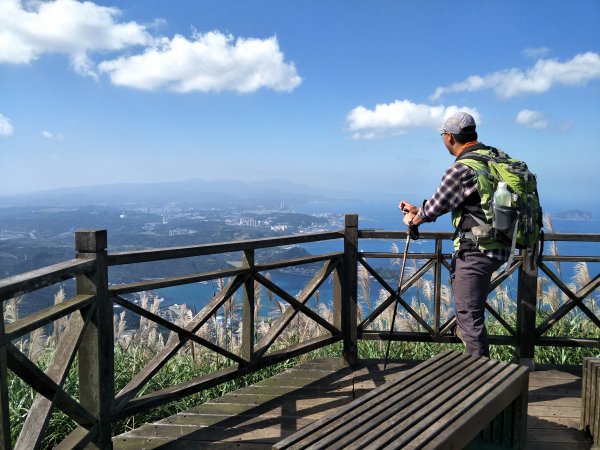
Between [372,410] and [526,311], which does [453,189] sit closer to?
[372,410]

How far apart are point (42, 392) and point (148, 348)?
315 centimetres

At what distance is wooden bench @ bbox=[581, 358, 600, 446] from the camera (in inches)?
131

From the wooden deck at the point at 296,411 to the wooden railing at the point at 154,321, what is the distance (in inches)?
8.8

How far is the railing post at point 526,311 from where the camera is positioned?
481 cm

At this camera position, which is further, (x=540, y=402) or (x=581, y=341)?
(x=581, y=341)

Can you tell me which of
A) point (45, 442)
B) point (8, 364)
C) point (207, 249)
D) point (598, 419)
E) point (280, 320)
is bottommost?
point (45, 442)

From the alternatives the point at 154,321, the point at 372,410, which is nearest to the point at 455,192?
the point at 372,410

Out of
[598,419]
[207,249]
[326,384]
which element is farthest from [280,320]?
[598,419]

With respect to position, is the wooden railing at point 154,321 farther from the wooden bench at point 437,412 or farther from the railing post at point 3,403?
the wooden bench at point 437,412

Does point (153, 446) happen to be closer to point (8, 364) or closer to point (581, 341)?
point (8, 364)

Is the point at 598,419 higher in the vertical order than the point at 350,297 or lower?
lower

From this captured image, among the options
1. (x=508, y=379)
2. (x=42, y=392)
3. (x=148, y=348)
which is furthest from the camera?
(x=148, y=348)

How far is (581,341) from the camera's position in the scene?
4.95 meters

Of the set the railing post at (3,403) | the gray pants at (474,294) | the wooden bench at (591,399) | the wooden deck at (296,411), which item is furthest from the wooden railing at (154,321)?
the wooden bench at (591,399)
